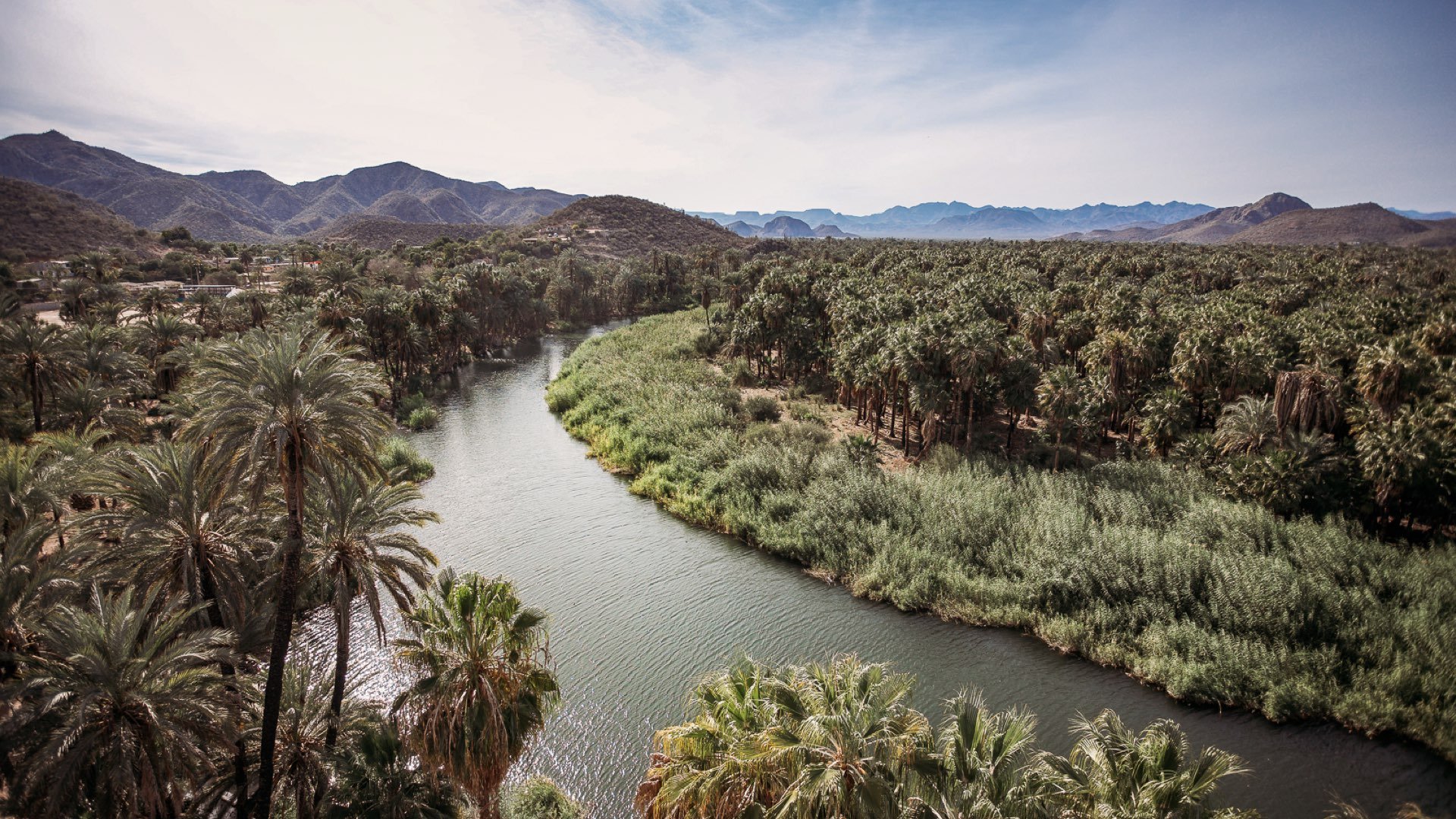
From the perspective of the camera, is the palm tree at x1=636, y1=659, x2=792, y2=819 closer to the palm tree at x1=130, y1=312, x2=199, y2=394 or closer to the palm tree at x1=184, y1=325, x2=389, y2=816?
the palm tree at x1=184, y1=325, x2=389, y2=816

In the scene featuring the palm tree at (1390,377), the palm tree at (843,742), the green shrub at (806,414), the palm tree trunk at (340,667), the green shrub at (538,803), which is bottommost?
the green shrub at (538,803)


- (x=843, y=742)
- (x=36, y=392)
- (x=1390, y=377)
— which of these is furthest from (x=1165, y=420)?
(x=36, y=392)

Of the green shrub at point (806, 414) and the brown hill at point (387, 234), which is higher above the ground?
the brown hill at point (387, 234)

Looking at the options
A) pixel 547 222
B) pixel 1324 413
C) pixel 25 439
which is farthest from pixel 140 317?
pixel 547 222

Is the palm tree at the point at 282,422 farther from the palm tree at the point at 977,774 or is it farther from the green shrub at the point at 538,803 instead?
the palm tree at the point at 977,774

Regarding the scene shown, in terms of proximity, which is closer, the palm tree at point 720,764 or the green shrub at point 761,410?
the palm tree at point 720,764

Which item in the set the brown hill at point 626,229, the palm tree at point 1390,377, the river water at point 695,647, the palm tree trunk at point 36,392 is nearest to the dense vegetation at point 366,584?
A: the palm tree trunk at point 36,392
